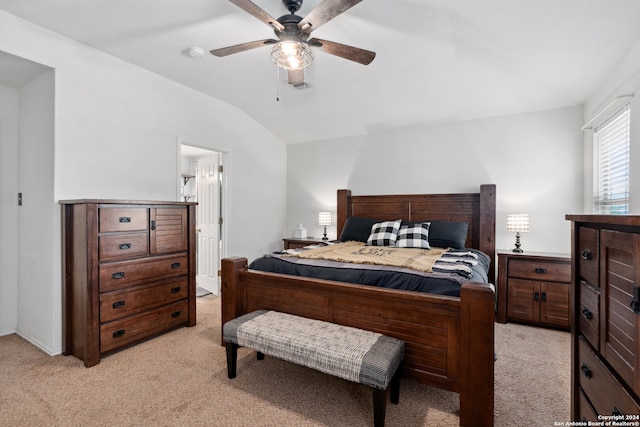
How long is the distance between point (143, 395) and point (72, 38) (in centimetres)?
286

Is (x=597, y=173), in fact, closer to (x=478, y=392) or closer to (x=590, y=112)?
(x=590, y=112)

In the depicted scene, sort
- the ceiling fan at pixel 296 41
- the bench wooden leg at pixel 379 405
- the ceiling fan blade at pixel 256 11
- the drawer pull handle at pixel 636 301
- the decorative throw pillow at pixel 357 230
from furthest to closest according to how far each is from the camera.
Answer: the decorative throw pillow at pixel 357 230, the ceiling fan at pixel 296 41, the ceiling fan blade at pixel 256 11, the bench wooden leg at pixel 379 405, the drawer pull handle at pixel 636 301

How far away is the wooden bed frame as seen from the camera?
155cm

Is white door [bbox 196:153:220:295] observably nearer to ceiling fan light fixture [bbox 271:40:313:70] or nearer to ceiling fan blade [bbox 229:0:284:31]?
ceiling fan light fixture [bbox 271:40:313:70]

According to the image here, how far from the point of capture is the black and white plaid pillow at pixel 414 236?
3.27 metres

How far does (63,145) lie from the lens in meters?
2.51

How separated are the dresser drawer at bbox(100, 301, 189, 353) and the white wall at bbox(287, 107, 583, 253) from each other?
248cm

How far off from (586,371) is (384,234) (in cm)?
243

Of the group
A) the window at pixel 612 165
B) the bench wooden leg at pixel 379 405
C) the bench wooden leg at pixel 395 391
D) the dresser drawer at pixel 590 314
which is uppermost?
the window at pixel 612 165

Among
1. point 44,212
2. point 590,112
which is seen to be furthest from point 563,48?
point 44,212

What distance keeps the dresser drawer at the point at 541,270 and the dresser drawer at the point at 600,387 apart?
2058 mm

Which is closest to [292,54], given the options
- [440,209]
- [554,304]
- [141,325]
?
[141,325]

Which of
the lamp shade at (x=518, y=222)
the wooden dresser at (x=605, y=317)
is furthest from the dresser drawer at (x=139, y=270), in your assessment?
the lamp shade at (x=518, y=222)

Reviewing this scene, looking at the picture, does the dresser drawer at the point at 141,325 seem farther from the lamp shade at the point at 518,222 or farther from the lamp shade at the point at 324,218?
the lamp shade at the point at 518,222
